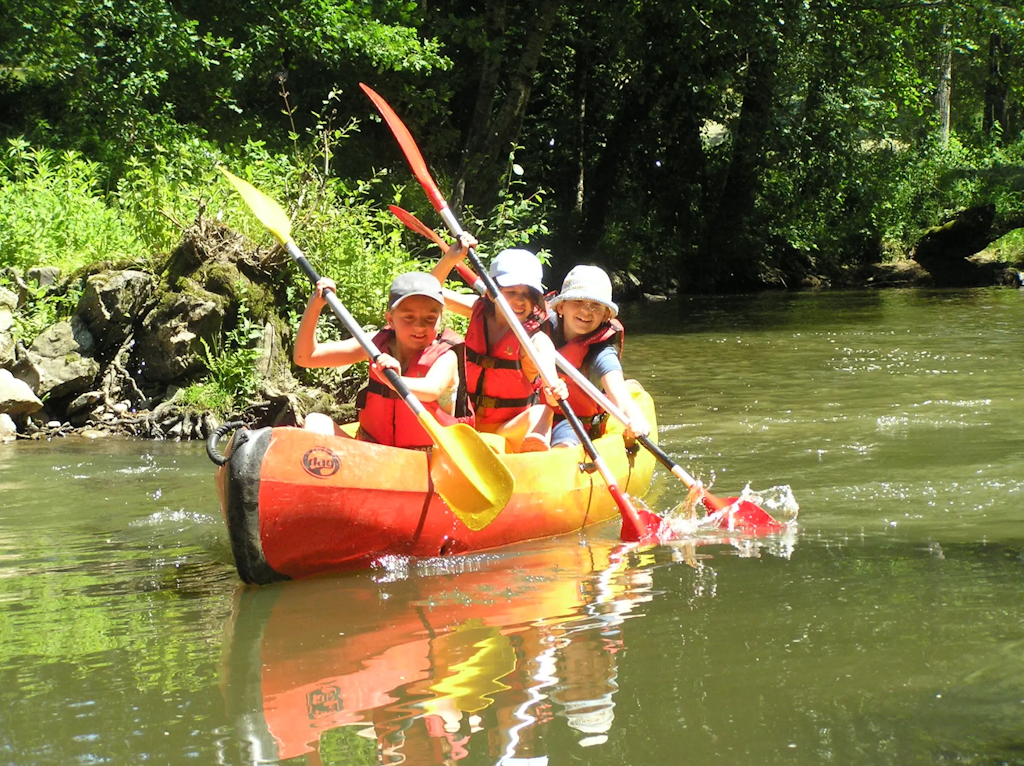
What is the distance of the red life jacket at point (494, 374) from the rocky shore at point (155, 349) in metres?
1.84

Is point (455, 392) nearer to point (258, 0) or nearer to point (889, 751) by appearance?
point (889, 751)

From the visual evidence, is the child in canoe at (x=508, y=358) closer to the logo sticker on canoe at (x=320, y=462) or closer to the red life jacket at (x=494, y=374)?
the red life jacket at (x=494, y=374)

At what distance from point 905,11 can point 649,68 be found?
11.3 feet

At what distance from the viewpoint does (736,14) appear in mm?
13656

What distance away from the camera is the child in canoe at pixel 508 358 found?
507 centimetres

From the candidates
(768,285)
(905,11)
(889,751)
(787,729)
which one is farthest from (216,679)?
(768,285)

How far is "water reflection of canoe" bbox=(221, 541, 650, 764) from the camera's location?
7.95ft

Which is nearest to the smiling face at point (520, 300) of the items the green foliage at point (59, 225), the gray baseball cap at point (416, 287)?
the gray baseball cap at point (416, 287)

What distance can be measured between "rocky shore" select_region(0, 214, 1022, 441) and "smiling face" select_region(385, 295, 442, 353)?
2527 mm

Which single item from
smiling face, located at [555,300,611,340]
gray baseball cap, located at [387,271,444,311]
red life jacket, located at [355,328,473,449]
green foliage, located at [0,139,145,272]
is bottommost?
red life jacket, located at [355,328,473,449]

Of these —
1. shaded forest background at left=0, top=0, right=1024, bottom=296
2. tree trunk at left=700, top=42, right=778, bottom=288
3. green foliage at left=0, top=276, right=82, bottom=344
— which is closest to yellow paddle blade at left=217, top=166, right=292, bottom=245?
shaded forest background at left=0, top=0, right=1024, bottom=296

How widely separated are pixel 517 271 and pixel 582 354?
56 centimetres

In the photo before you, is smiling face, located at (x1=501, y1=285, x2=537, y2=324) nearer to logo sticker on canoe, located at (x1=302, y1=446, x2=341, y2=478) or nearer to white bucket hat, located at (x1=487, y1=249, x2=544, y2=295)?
white bucket hat, located at (x1=487, y1=249, x2=544, y2=295)

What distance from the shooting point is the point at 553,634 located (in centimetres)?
307
